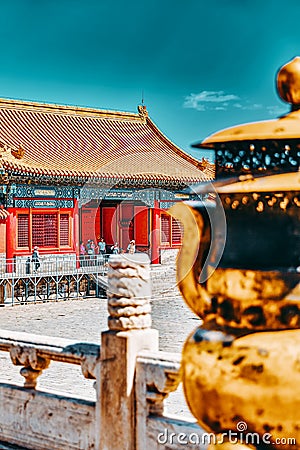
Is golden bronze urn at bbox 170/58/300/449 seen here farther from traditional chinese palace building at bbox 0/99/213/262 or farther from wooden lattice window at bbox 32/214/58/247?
wooden lattice window at bbox 32/214/58/247

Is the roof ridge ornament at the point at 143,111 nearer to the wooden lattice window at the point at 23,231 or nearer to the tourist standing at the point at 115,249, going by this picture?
the tourist standing at the point at 115,249

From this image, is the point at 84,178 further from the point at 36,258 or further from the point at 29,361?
the point at 29,361

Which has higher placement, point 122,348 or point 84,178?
point 84,178

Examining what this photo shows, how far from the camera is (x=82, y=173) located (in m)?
20.8

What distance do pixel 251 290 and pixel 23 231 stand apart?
19453mm

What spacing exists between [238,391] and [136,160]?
2316 cm

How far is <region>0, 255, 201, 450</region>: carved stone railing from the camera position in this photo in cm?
368

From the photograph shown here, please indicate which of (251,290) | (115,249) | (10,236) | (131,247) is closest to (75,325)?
(10,236)

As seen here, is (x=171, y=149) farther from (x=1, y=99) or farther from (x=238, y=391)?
(x=238, y=391)

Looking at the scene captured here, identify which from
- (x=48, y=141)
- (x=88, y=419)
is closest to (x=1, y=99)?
(x=48, y=141)

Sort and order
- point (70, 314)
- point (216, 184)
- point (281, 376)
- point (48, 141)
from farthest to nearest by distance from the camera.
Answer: point (48, 141), point (70, 314), point (216, 184), point (281, 376)

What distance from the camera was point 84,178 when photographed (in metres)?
20.9

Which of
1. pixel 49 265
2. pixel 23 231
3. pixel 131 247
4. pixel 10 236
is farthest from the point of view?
pixel 131 247

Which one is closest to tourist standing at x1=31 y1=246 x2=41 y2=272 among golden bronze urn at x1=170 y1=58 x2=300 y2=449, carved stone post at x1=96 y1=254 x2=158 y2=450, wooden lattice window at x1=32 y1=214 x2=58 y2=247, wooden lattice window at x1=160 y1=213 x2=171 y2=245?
wooden lattice window at x1=32 y1=214 x2=58 y2=247
